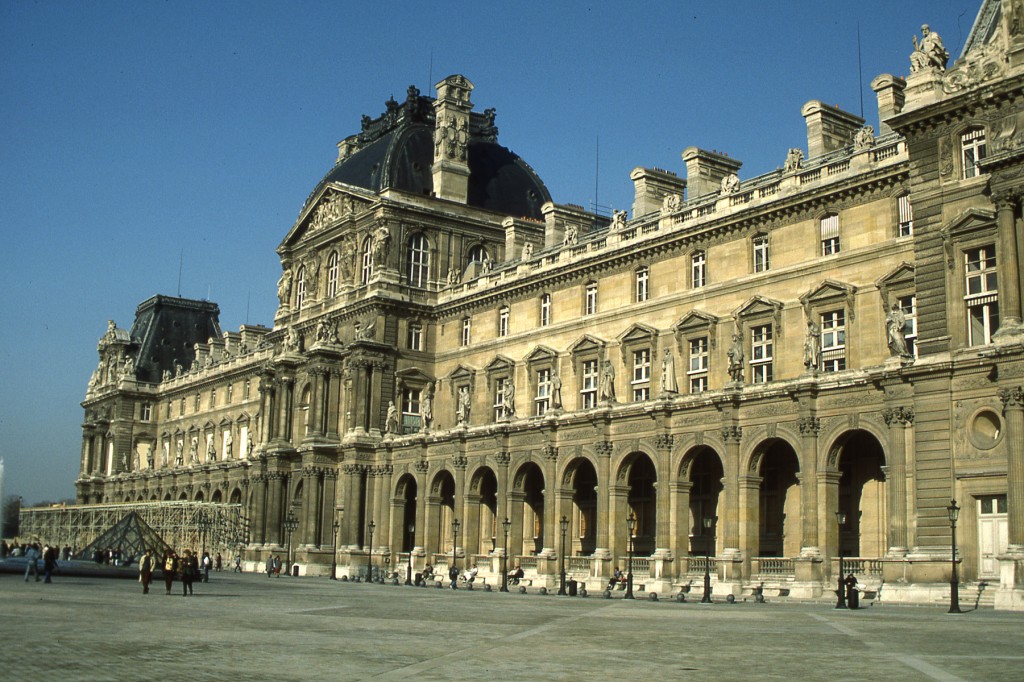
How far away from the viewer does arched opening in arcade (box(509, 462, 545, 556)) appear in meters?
61.6

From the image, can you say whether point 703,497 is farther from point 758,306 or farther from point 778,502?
point 758,306

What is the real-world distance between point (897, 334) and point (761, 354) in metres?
9.94

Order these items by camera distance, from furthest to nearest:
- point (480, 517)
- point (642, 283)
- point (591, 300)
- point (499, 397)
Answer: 1. point (499, 397)
2. point (480, 517)
3. point (591, 300)
4. point (642, 283)

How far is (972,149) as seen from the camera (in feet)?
131

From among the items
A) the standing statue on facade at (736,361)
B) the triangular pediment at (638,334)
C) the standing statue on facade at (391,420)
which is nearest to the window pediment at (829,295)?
the standing statue on facade at (736,361)

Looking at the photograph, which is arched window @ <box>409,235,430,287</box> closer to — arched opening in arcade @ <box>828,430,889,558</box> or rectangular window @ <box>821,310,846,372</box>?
rectangular window @ <box>821,310,846,372</box>

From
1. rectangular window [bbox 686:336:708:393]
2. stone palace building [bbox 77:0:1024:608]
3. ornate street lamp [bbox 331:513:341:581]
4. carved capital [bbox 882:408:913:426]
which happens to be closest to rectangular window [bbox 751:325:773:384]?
stone palace building [bbox 77:0:1024:608]

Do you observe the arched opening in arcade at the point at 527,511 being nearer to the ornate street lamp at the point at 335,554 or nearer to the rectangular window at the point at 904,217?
the ornate street lamp at the point at 335,554

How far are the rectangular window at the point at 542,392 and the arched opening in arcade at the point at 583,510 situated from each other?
4.19 metres

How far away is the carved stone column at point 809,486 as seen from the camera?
44500 mm

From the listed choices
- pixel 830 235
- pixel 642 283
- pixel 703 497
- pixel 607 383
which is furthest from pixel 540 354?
pixel 830 235

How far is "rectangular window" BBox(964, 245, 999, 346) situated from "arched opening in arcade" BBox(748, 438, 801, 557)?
1128 centimetres

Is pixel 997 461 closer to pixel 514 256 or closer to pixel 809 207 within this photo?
pixel 809 207

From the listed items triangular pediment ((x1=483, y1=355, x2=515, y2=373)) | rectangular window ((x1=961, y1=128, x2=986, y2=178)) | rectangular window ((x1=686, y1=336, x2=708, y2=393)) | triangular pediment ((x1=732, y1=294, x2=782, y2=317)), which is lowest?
rectangular window ((x1=686, y1=336, x2=708, y2=393))
